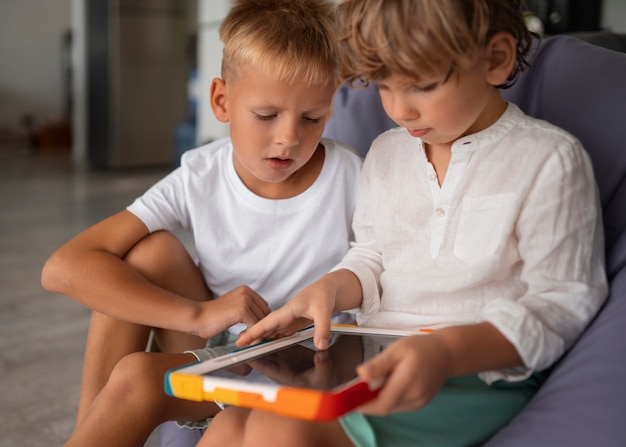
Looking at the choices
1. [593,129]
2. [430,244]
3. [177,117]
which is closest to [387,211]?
[430,244]

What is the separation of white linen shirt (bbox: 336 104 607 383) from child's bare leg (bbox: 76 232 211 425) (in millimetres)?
277

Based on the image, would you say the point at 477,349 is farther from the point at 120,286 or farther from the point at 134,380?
the point at 120,286

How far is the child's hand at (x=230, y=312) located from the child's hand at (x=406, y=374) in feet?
1.17

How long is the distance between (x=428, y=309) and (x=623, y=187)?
1.00 feet

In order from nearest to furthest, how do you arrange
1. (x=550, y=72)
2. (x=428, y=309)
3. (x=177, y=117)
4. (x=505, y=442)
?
(x=505, y=442) → (x=428, y=309) → (x=550, y=72) → (x=177, y=117)

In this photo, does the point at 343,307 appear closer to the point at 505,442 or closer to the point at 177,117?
the point at 505,442

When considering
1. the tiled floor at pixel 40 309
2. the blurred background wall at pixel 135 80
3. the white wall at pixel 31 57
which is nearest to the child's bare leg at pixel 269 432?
the tiled floor at pixel 40 309

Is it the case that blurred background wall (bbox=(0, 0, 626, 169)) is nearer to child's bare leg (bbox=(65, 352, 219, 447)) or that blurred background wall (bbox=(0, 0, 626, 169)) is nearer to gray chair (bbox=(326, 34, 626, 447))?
gray chair (bbox=(326, 34, 626, 447))

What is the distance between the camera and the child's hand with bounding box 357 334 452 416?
70 cm

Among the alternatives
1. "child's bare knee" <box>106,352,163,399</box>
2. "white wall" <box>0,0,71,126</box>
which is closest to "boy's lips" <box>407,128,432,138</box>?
"child's bare knee" <box>106,352,163,399</box>

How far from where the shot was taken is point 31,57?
726 cm

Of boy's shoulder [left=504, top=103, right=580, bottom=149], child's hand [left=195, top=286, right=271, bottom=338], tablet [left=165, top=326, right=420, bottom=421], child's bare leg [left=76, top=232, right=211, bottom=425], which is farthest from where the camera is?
child's bare leg [left=76, top=232, right=211, bottom=425]

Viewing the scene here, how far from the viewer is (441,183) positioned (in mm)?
→ 992

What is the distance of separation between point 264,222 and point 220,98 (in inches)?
Result: 8.1
